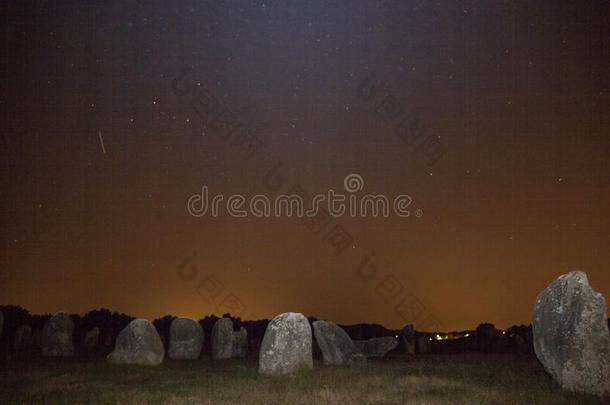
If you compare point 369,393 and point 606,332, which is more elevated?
point 606,332


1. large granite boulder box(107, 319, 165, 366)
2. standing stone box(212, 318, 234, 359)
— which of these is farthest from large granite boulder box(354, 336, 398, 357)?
large granite boulder box(107, 319, 165, 366)

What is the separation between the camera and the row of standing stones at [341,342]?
15328 millimetres

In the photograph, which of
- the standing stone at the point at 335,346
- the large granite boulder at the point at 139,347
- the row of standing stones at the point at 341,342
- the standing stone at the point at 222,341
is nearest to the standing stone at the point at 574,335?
the row of standing stones at the point at 341,342

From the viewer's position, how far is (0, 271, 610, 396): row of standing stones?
15.3 meters

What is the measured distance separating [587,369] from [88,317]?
191 ft

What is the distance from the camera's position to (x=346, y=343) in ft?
84.7

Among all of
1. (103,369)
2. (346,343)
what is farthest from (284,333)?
(103,369)

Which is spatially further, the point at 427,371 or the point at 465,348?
the point at 465,348

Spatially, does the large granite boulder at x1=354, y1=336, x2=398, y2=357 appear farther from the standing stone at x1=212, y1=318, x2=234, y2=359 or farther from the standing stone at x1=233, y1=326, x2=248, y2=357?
the standing stone at x1=212, y1=318, x2=234, y2=359

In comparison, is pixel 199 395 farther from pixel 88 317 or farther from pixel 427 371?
pixel 88 317

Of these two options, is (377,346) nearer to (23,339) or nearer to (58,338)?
(58,338)

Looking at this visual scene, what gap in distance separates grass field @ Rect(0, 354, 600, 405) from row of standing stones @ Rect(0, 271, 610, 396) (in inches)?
29.8

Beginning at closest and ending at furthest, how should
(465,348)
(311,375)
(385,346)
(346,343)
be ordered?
(311,375) < (346,343) < (385,346) < (465,348)

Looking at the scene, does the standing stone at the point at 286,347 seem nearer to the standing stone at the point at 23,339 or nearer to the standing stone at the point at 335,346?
the standing stone at the point at 335,346
